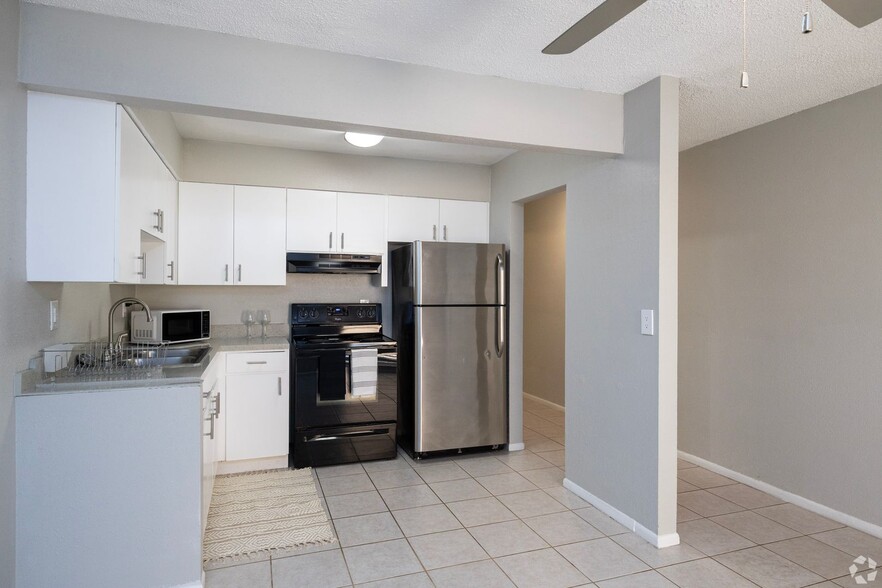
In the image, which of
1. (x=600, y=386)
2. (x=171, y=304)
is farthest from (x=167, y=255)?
(x=600, y=386)

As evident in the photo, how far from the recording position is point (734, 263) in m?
3.46

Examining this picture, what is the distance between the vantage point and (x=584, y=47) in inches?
90.4

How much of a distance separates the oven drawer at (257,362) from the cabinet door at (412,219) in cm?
132

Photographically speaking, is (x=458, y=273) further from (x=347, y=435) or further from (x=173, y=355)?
(x=173, y=355)

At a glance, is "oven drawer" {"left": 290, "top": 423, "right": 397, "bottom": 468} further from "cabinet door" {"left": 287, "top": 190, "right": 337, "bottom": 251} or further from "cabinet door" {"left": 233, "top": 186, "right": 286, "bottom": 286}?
"cabinet door" {"left": 287, "top": 190, "right": 337, "bottom": 251}

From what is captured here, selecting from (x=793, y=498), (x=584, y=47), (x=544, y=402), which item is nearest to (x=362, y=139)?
(x=584, y=47)

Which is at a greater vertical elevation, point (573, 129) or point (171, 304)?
point (573, 129)

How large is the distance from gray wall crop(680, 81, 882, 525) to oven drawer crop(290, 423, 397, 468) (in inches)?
89.0

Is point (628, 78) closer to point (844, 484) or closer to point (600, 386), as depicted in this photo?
point (600, 386)

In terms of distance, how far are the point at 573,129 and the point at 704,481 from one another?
8.15 ft

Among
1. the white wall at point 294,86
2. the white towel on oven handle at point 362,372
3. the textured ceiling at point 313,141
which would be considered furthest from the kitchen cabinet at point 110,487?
the textured ceiling at point 313,141

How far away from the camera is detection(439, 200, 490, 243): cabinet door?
4387 mm

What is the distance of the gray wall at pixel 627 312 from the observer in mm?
2598

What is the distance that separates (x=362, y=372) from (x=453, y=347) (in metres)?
0.71
